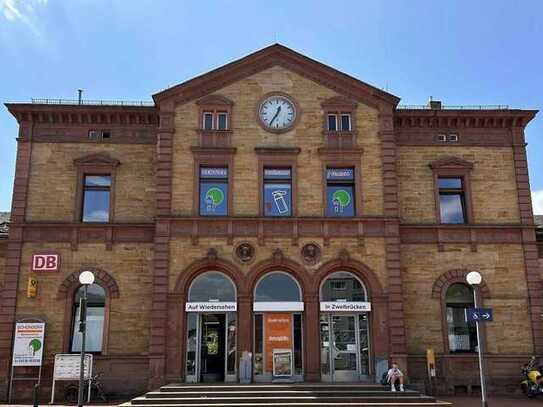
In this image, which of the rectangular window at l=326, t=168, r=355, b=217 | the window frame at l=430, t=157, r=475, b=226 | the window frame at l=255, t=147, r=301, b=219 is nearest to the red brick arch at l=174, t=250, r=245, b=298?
the window frame at l=255, t=147, r=301, b=219

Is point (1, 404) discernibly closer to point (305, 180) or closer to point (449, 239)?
point (305, 180)

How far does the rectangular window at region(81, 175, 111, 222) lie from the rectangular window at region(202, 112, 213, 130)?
472cm

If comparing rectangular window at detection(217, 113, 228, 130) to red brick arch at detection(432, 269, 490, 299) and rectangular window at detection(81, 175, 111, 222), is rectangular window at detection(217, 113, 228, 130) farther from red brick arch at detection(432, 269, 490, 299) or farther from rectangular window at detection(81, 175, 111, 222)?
red brick arch at detection(432, 269, 490, 299)

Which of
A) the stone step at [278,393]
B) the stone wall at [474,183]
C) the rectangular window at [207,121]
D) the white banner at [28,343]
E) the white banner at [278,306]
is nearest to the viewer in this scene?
the stone step at [278,393]

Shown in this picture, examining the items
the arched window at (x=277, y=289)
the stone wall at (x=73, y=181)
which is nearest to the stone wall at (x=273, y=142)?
the stone wall at (x=73, y=181)

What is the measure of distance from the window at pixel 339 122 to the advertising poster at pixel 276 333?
27.1ft

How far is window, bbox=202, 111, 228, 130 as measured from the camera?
2488 centimetres

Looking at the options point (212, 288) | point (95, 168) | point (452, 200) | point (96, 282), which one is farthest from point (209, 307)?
point (452, 200)

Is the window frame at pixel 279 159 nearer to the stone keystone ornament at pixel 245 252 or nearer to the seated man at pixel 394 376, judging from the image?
the stone keystone ornament at pixel 245 252

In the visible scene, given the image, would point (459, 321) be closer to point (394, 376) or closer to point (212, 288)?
point (394, 376)

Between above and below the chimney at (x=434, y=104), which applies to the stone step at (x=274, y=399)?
below

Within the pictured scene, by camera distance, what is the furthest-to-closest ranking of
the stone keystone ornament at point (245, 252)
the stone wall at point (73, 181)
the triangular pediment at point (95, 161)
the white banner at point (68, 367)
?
the triangular pediment at point (95, 161) < the stone wall at point (73, 181) < the stone keystone ornament at point (245, 252) < the white banner at point (68, 367)

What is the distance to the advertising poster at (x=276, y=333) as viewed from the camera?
75.2ft

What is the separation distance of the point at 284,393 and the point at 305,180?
872 centimetres
